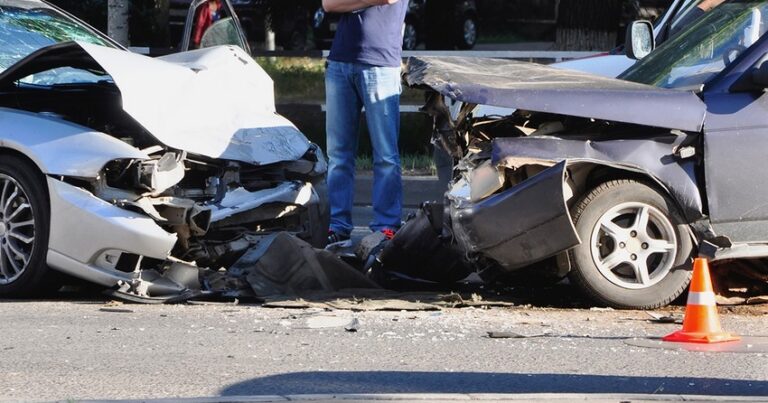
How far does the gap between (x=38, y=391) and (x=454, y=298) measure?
2.66 metres

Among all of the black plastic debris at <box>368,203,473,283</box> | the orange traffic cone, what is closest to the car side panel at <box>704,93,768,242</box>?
the orange traffic cone

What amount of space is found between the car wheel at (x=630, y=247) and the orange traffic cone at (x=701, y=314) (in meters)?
0.66

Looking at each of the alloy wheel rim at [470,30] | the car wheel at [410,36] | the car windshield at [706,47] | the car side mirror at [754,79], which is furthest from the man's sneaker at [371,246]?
the alloy wheel rim at [470,30]

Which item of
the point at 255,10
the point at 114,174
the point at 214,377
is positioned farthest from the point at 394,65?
the point at 255,10

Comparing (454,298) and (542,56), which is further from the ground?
(542,56)

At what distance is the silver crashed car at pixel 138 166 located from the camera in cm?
702

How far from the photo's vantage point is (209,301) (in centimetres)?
733

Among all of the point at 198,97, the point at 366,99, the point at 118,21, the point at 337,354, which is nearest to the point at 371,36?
the point at 366,99

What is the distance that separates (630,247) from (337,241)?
241 centimetres

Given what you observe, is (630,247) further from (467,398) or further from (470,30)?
(470,30)

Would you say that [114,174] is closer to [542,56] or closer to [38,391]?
[38,391]

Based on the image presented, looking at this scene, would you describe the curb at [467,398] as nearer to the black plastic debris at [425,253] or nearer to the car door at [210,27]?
the black plastic debris at [425,253]

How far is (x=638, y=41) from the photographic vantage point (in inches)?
381

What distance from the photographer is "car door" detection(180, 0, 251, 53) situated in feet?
31.2
